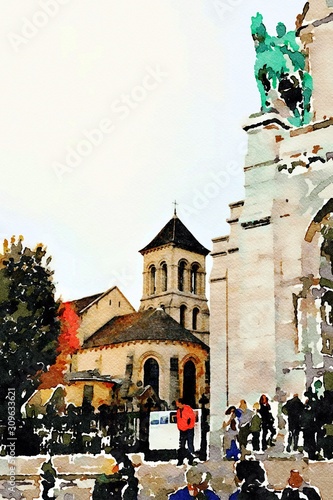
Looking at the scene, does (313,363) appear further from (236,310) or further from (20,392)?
(20,392)

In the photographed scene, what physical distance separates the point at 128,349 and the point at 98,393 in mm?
8480

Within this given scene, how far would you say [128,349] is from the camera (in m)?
42.9

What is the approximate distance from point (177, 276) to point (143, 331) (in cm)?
1310

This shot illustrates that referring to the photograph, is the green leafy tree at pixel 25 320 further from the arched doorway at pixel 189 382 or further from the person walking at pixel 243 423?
the arched doorway at pixel 189 382

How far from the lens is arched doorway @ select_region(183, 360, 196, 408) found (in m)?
42.4

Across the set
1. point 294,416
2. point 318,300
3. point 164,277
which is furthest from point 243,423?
point 164,277

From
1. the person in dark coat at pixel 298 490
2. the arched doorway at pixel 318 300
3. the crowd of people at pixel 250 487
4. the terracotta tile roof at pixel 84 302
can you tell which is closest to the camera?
the person in dark coat at pixel 298 490

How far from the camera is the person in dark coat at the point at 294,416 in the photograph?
42.5 ft

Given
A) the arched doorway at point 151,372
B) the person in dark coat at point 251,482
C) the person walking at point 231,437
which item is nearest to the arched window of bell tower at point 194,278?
the arched doorway at point 151,372

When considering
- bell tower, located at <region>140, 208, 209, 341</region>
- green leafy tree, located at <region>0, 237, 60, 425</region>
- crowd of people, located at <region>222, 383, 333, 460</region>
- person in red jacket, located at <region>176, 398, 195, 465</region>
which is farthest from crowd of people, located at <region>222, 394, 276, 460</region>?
bell tower, located at <region>140, 208, 209, 341</region>

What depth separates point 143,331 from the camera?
1710 inches

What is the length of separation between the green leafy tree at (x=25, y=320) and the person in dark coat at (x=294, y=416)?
11.6 meters

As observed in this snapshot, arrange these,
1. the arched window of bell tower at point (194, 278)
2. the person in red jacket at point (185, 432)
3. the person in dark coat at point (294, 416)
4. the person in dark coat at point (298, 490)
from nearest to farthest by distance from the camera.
Result: the person in dark coat at point (298, 490) < the person in dark coat at point (294, 416) < the person in red jacket at point (185, 432) < the arched window of bell tower at point (194, 278)

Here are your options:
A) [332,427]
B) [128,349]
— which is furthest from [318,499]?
[128,349]
